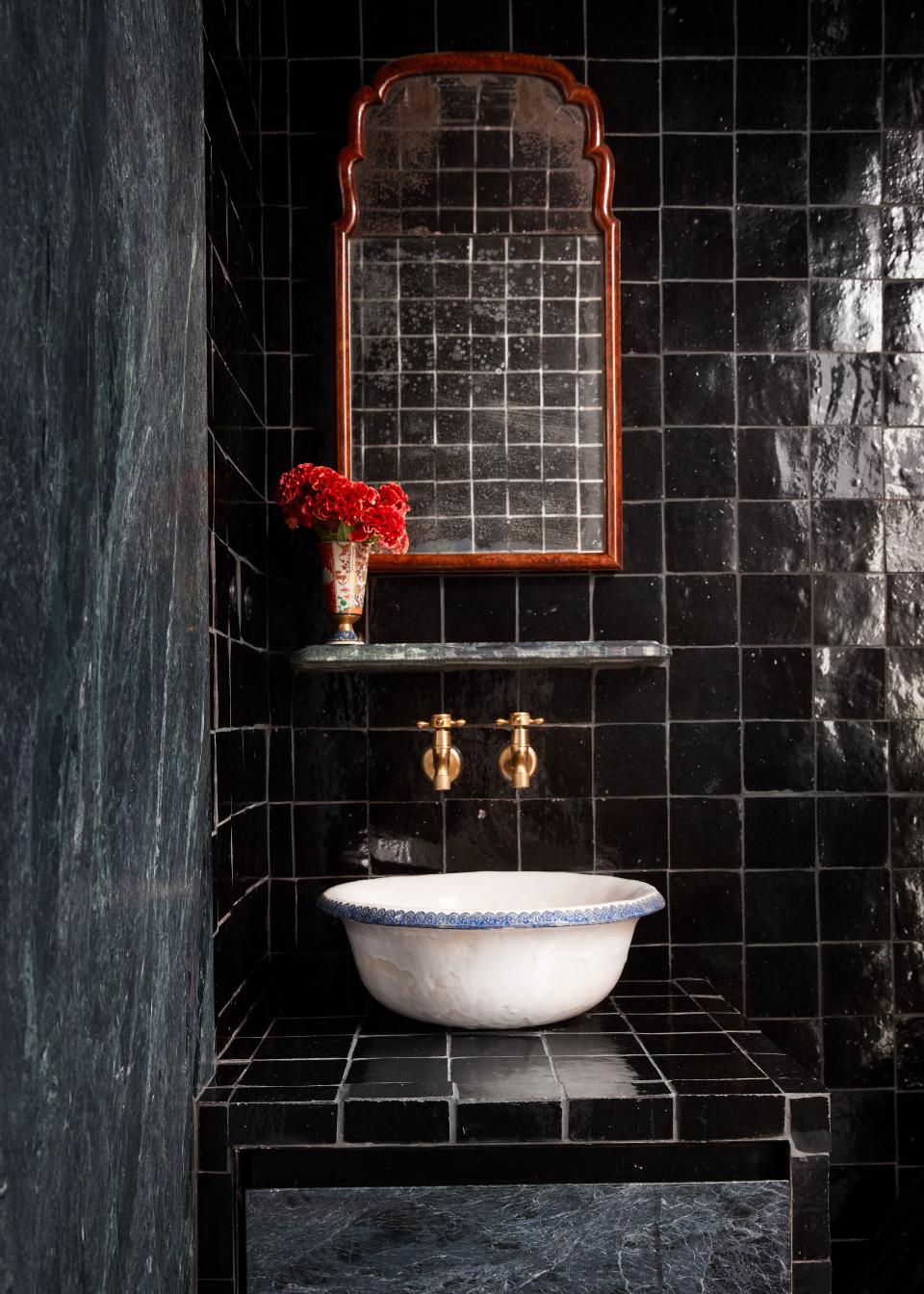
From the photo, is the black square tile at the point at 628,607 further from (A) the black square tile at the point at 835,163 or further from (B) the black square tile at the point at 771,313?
(A) the black square tile at the point at 835,163

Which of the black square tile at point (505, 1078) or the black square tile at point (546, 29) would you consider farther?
the black square tile at point (546, 29)

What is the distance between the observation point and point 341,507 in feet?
5.95

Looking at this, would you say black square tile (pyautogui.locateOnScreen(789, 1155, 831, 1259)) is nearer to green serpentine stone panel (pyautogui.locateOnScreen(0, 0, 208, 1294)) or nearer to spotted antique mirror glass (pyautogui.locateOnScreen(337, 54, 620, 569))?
green serpentine stone panel (pyautogui.locateOnScreen(0, 0, 208, 1294))

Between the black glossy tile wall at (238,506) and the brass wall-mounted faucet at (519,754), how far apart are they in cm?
42

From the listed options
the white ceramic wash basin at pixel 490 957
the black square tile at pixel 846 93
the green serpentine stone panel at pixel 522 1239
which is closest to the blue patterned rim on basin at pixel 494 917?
the white ceramic wash basin at pixel 490 957

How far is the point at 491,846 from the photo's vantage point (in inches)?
79.4

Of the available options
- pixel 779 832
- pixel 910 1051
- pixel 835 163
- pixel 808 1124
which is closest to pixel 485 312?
pixel 835 163

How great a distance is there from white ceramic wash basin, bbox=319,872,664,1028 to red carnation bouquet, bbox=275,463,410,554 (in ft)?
1.89

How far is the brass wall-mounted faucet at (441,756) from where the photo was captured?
Result: 1892mm

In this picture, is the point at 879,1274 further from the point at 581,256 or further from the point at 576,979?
the point at 581,256

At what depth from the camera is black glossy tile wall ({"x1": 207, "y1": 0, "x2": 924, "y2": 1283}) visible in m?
2.02

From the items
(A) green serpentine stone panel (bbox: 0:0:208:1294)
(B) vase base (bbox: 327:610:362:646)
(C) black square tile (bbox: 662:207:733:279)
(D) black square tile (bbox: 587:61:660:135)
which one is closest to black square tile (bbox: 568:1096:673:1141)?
(A) green serpentine stone panel (bbox: 0:0:208:1294)

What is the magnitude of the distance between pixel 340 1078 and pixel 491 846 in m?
0.66

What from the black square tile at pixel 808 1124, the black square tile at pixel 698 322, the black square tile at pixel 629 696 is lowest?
the black square tile at pixel 808 1124
